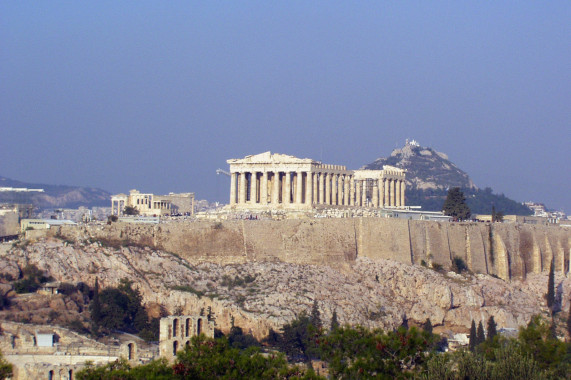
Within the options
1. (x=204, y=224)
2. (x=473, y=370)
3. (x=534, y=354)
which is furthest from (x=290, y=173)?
(x=473, y=370)

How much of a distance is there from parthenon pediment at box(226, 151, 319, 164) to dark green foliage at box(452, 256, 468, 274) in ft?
43.3

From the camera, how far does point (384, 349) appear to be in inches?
2079

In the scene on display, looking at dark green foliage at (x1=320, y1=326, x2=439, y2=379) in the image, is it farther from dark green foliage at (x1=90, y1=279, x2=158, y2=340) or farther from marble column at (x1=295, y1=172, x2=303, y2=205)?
marble column at (x1=295, y1=172, x2=303, y2=205)

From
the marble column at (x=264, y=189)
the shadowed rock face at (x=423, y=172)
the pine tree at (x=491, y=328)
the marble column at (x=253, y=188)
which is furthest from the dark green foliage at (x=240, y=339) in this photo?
the shadowed rock face at (x=423, y=172)

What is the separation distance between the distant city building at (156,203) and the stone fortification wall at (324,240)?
19.9 meters

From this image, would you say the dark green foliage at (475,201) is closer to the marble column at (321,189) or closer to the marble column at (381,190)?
the marble column at (381,190)

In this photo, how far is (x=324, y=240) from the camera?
86562 millimetres

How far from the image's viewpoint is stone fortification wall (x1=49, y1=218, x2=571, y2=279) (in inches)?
3265

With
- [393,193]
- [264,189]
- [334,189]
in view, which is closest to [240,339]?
[264,189]

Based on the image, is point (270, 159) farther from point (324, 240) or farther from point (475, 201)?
point (475, 201)

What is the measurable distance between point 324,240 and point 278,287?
856cm

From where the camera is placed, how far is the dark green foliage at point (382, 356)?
52.0 metres

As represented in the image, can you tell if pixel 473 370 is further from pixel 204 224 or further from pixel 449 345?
pixel 204 224

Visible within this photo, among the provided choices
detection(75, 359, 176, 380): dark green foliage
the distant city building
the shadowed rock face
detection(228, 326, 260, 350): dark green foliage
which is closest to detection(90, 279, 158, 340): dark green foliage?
detection(228, 326, 260, 350): dark green foliage
